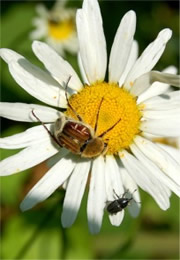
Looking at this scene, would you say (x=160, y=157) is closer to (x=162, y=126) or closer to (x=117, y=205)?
(x=162, y=126)

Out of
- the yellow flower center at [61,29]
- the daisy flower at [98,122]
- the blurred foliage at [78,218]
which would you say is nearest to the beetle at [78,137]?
the daisy flower at [98,122]

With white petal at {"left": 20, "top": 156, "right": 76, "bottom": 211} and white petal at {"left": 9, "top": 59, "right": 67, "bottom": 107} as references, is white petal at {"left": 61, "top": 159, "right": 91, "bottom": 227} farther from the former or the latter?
white petal at {"left": 9, "top": 59, "right": 67, "bottom": 107}

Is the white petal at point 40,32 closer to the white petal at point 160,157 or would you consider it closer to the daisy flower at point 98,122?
the daisy flower at point 98,122

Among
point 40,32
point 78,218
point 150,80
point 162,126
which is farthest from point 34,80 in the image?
point 40,32

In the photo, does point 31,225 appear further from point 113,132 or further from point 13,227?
point 113,132

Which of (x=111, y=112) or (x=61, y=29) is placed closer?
(x=111, y=112)

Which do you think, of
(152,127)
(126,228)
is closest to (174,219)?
(126,228)

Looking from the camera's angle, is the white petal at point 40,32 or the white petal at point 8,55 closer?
the white petal at point 8,55
